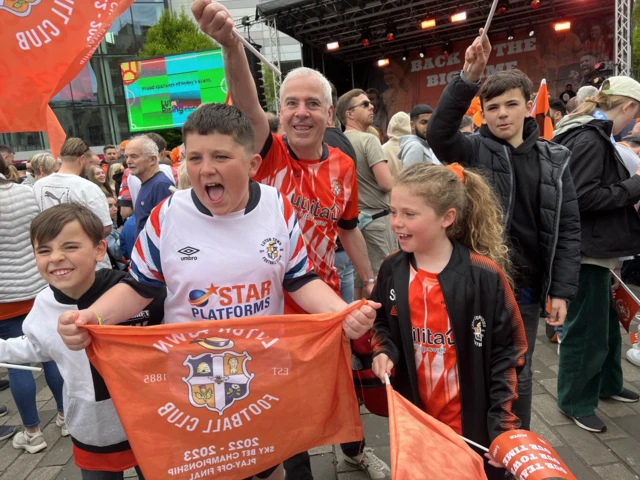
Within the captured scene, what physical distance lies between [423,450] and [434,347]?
0.57 m

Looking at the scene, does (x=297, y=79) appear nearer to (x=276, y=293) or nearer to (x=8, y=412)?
(x=276, y=293)

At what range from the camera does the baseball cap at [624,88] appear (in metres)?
3.01

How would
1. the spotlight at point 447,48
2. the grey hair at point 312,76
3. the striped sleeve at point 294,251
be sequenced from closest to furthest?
the striped sleeve at point 294,251 → the grey hair at point 312,76 → the spotlight at point 447,48

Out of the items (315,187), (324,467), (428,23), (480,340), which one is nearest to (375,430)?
(324,467)

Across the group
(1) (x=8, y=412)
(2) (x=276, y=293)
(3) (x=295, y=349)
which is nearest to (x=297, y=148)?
(2) (x=276, y=293)

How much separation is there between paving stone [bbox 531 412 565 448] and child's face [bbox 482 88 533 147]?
6.35 feet

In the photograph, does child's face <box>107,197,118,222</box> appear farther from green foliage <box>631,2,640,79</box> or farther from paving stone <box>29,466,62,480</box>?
green foliage <box>631,2,640,79</box>

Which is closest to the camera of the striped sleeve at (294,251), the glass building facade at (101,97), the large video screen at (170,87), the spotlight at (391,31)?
the striped sleeve at (294,251)

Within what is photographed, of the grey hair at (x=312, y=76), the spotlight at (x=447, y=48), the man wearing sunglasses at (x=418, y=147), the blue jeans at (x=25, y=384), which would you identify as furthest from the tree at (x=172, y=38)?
the grey hair at (x=312, y=76)

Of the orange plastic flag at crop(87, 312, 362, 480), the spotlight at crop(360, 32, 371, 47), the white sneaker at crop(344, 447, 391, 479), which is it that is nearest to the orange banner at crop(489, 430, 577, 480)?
the orange plastic flag at crop(87, 312, 362, 480)

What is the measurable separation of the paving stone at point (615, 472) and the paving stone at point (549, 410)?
46 cm

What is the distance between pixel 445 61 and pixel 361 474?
21721 millimetres

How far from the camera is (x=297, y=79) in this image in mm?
2246

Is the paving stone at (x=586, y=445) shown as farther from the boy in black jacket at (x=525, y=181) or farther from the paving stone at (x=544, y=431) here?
the boy in black jacket at (x=525, y=181)
